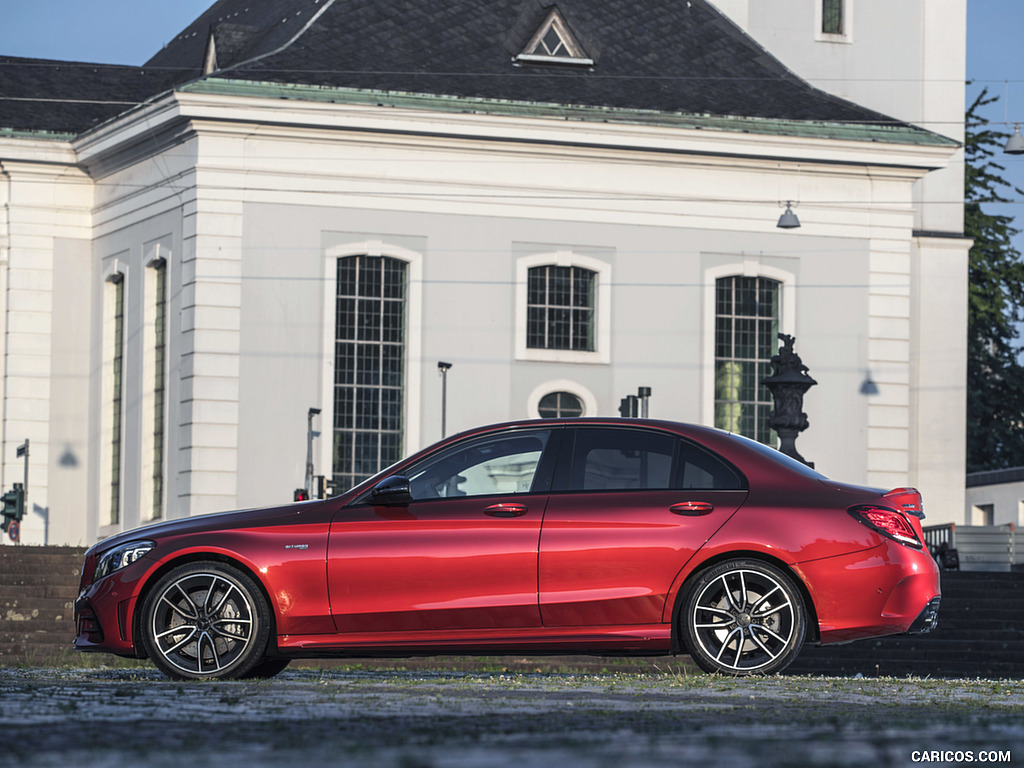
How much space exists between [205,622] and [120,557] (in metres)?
0.66

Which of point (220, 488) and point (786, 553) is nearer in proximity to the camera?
point (786, 553)

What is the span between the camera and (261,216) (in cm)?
3128

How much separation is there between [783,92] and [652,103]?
2.96 m

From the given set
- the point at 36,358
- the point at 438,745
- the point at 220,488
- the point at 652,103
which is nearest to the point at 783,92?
the point at 652,103

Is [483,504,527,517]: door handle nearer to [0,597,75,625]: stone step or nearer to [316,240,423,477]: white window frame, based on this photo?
[0,597,75,625]: stone step

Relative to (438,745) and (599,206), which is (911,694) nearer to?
(438,745)

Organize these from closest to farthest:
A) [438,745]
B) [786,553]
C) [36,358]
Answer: [438,745]
[786,553]
[36,358]

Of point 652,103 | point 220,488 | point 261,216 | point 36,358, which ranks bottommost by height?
point 220,488

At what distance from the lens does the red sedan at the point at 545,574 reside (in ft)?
32.3

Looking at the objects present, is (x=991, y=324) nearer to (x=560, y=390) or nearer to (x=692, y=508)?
(x=560, y=390)

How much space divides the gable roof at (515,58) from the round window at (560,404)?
524 cm

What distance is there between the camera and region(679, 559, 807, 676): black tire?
389 inches

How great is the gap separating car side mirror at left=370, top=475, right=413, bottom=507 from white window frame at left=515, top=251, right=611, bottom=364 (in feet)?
73.6

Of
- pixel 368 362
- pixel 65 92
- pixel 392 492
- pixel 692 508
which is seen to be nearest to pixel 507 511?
pixel 392 492
